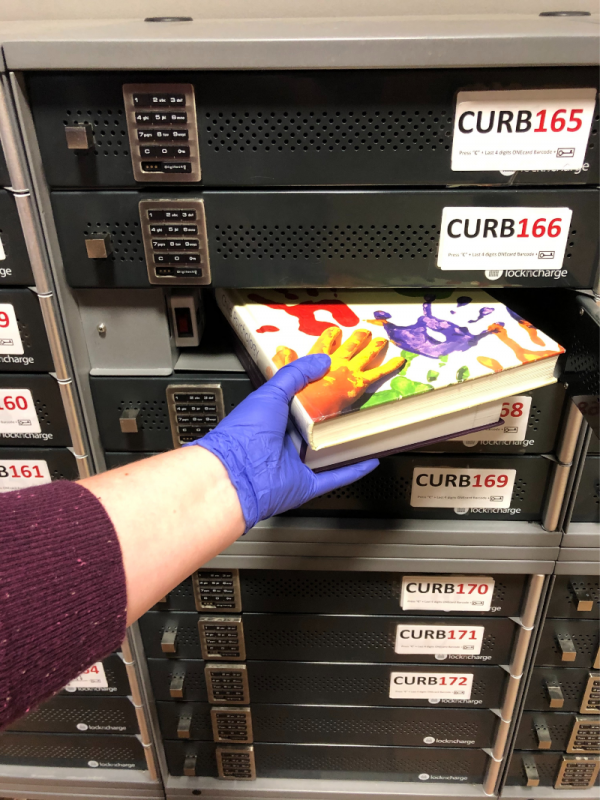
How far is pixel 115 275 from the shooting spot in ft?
2.43

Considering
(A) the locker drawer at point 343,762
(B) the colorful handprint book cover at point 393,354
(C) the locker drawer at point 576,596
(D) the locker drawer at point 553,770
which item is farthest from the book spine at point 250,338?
(D) the locker drawer at point 553,770

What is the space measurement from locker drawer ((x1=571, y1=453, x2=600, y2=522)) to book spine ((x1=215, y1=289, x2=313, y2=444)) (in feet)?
1.55

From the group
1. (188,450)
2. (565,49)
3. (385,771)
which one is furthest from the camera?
(385,771)

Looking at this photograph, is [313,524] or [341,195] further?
[313,524]

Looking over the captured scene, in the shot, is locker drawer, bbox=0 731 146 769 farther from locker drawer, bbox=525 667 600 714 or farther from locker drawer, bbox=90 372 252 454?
locker drawer, bbox=525 667 600 714

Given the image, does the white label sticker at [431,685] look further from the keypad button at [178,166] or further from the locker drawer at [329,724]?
the keypad button at [178,166]

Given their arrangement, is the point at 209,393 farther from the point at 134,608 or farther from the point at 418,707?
the point at 418,707

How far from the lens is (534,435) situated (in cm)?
84

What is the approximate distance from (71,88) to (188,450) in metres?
0.45

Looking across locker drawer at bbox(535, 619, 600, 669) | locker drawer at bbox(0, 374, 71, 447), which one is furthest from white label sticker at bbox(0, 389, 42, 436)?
locker drawer at bbox(535, 619, 600, 669)

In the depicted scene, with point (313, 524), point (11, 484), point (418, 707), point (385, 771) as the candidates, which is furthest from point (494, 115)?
point (385, 771)

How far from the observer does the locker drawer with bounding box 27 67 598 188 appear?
2.08ft

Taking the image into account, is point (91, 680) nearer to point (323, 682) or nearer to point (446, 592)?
point (323, 682)

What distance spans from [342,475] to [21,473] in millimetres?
519
